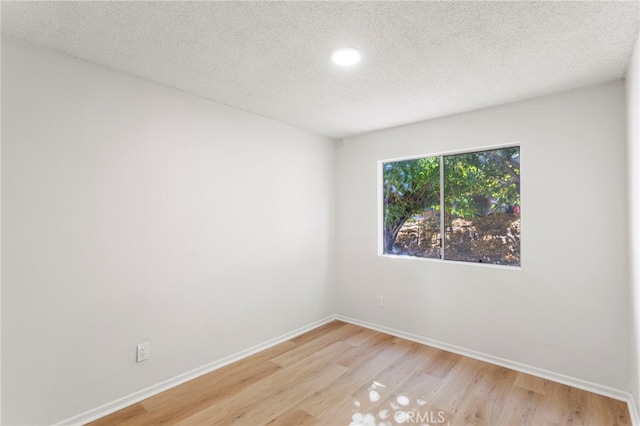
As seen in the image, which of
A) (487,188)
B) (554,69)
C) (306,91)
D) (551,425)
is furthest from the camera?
(487,188)

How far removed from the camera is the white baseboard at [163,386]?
2.08 metres

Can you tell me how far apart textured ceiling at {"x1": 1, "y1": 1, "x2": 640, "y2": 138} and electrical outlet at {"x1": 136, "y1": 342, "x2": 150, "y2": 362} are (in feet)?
6.69

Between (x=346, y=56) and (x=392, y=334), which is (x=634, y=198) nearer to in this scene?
(x=346, y=56)

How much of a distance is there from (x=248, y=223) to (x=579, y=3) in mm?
2824

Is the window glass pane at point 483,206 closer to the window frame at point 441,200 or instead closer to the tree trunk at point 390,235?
the window frame at point 441,200

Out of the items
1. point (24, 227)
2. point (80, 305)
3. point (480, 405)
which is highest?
point (24, 227)

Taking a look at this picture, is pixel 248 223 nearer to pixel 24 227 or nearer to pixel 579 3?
pixel 24 227

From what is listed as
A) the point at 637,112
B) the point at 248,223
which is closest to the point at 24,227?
the point at 248,223

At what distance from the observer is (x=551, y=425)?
2.04 metres

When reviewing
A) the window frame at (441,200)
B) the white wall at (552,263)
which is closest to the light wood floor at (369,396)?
the white wall at (552,263)

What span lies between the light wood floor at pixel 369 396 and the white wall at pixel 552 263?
0.27 m

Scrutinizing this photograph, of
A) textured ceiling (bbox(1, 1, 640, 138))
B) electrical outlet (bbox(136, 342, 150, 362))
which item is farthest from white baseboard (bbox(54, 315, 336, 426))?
textured ceiling (bbox(1, 1, 640, 138))

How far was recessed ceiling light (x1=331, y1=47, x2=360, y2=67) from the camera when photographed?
198 cm

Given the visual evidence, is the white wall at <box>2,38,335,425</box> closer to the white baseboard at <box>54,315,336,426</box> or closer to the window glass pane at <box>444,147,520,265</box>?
the white baseboard at <box>54,315,336,426</box>
